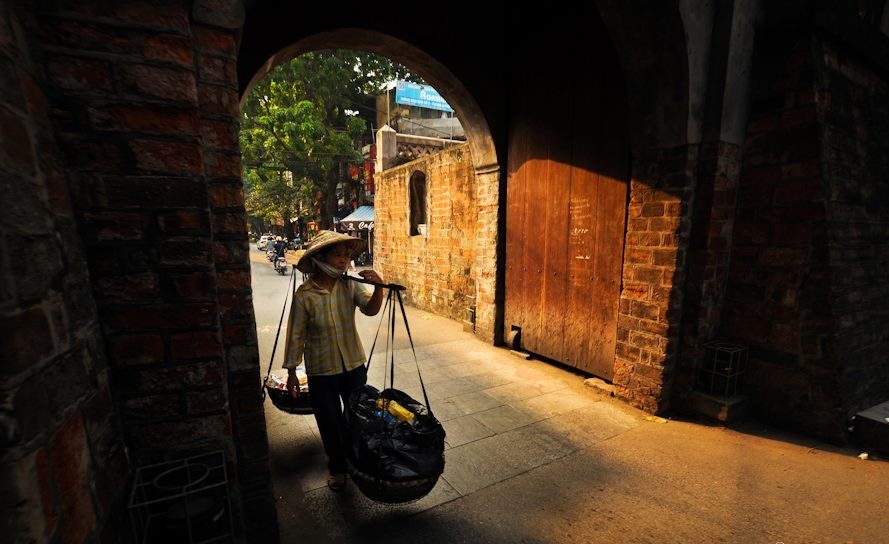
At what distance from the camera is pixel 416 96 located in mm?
23562

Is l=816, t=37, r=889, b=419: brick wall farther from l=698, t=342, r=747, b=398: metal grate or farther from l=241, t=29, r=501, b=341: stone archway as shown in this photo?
l=241, t=29, r=501, b=341: stone archway

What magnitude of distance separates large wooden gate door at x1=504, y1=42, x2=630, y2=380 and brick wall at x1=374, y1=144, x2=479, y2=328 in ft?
4.25

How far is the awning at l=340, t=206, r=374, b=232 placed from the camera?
17.7m

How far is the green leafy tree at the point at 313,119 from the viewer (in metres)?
15.7

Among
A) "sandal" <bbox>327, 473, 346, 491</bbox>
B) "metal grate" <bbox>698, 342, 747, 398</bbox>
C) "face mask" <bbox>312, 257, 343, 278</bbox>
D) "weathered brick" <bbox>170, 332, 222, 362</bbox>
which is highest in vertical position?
"face mask" <bbox>312, 257, 343, 278</bbox>

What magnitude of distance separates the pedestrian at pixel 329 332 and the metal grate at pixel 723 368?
122 inches

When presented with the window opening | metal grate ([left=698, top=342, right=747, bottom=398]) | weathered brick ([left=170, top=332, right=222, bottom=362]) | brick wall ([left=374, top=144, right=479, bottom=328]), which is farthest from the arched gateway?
the window opening

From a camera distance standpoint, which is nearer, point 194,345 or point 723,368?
point 194,345

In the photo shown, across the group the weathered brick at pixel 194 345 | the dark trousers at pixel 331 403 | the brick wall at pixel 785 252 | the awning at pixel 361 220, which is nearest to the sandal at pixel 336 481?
the dark trousers at pixel 331 403

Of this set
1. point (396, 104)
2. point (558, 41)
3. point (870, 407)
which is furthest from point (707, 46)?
point (396, 104)

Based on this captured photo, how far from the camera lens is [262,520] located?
6.38 feet

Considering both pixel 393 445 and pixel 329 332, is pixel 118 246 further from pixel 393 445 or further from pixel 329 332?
pixel 393 445

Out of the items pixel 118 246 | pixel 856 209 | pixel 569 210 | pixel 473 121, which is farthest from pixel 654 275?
pixel 118 246

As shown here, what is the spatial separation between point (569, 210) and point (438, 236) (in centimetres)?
331
